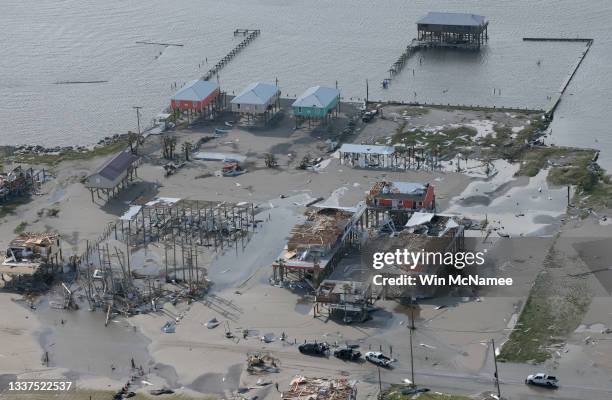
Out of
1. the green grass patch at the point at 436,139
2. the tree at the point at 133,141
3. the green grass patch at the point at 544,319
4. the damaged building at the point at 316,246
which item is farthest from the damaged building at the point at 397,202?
the tree at the point at 133,141

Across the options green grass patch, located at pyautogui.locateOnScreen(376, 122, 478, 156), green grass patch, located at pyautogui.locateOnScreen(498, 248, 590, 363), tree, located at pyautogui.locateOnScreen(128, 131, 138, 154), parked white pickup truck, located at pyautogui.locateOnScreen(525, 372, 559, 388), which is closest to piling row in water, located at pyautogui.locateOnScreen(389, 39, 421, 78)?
green grass patch, located at pyautogui.locateOnScreen(376, 122, 478, 156)

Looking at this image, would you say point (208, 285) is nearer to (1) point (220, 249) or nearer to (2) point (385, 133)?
(1) point (220, 249)

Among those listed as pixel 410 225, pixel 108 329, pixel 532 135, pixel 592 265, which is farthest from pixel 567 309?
pixel 532 135

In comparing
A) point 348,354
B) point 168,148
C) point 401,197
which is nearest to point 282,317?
point 348,354

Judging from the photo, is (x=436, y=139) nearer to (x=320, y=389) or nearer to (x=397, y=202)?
(x=397, y=202)

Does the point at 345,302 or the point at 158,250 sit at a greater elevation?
the point at 345,302
